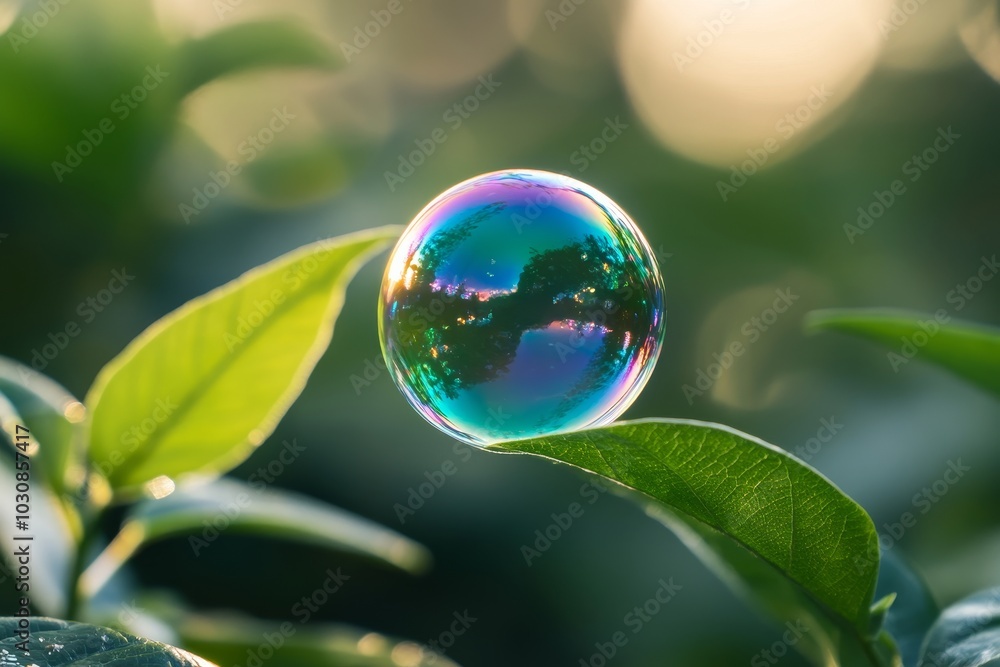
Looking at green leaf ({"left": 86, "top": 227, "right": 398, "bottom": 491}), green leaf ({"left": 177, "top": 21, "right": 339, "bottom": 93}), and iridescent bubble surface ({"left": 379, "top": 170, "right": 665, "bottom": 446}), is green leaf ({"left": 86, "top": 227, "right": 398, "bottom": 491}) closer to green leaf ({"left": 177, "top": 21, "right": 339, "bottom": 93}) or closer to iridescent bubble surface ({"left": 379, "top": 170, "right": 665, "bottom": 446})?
iridescent bubble surface ({"left": 379, "top": 170, "right": 665, "bottom": 446})

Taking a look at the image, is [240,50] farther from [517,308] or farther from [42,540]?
[517,308]

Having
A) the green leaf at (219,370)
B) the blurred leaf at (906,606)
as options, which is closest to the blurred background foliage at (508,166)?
the blurred leaf at (906,606)

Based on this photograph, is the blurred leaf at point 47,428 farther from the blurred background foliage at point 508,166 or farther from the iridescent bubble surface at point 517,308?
the blurred background foliage at point 508,166

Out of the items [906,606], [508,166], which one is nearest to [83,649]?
[906,606]

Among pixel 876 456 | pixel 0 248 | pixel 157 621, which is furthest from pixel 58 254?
pixel 876 456

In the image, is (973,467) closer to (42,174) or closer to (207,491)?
(207,491)

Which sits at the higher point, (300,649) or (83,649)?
(83,649)
